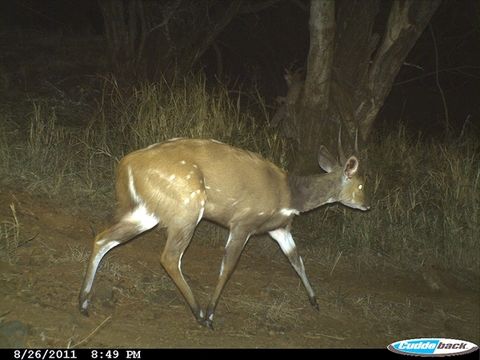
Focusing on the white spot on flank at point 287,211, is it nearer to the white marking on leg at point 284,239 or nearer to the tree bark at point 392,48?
the white marking on leg at point 284,239

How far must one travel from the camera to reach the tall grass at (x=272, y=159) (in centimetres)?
768

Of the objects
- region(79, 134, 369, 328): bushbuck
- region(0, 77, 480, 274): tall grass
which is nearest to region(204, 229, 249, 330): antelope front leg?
region(79, 134, 369, 328): bushbuck

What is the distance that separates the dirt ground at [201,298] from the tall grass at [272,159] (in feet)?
1.08

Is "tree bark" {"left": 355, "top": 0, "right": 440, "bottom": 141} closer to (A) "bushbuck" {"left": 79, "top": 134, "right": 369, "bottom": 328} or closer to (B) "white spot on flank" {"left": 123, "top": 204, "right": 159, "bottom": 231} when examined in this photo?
(A) "bushbuck" {"left": 79, "top": 134, "right": 369, "bottom": 328}

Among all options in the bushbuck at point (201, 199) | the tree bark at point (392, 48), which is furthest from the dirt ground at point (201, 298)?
the tree bark at point (392, 48)

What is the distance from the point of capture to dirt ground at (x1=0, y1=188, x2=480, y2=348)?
505 cm

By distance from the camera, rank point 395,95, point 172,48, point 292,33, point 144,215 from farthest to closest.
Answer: point 395,95 < point 292,33 < point 172,48 < point 144,215

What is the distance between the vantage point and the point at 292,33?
58.7ft

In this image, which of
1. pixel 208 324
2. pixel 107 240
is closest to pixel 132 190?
pixel 107 240

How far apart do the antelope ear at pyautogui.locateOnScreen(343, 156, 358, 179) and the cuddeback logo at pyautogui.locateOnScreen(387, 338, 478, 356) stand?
166 cm

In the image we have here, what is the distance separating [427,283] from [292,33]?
11440 mm

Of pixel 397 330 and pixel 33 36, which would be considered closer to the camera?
pixel 397 330

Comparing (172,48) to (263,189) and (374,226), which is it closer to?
(374,226)

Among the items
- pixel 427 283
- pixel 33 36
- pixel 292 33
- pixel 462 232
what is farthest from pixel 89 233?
pixel 292 33
